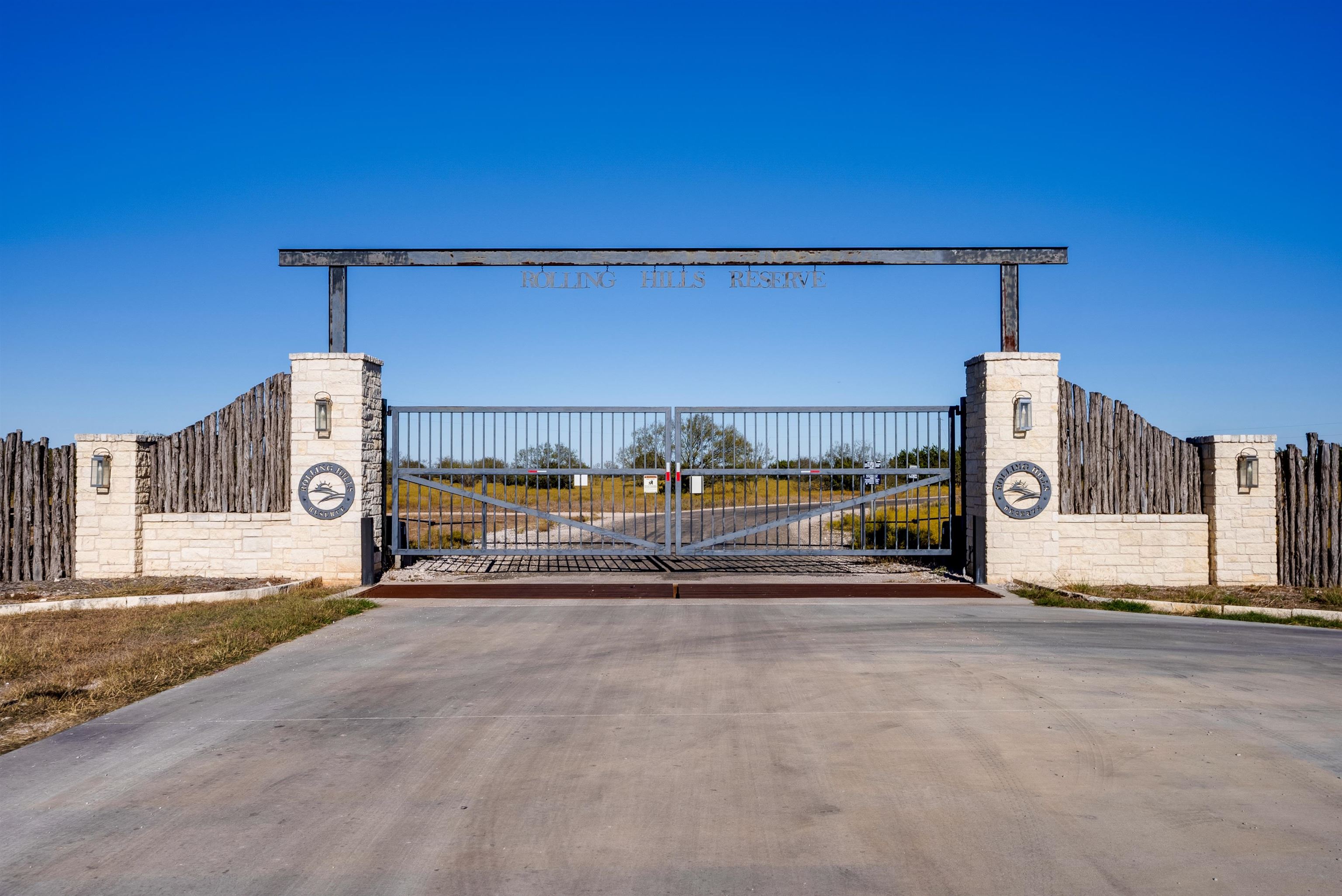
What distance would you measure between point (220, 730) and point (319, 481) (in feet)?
24.4

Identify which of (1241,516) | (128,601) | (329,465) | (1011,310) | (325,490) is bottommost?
(128,601)

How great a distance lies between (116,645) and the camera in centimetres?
812

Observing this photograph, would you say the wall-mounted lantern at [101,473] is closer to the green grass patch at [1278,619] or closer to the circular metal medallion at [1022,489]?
the circular metal medallion at [1022,489]

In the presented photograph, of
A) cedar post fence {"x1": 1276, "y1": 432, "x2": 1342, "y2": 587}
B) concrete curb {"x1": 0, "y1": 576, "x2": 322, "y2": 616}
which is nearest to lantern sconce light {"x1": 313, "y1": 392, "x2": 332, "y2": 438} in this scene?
concrete curb {"x1": 0, "y1": 576, "x2": 322, "y2": 616}

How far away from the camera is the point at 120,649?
26.1 feet

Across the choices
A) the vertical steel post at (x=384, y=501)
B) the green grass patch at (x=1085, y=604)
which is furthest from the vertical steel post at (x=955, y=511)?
the vertical steel post at (x=384, y=501)

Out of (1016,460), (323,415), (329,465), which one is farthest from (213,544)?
(1016,460)

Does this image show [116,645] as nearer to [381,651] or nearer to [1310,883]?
[381,651]

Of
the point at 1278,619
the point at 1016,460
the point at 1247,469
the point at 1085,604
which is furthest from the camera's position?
the point at 1016,460

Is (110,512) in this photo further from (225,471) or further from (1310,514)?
(1310,514)

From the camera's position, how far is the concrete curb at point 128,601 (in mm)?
10320

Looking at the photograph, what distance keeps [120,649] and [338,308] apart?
20.5 ft

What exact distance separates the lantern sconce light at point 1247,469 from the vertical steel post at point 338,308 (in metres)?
12.7

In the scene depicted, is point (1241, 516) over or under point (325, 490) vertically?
under
